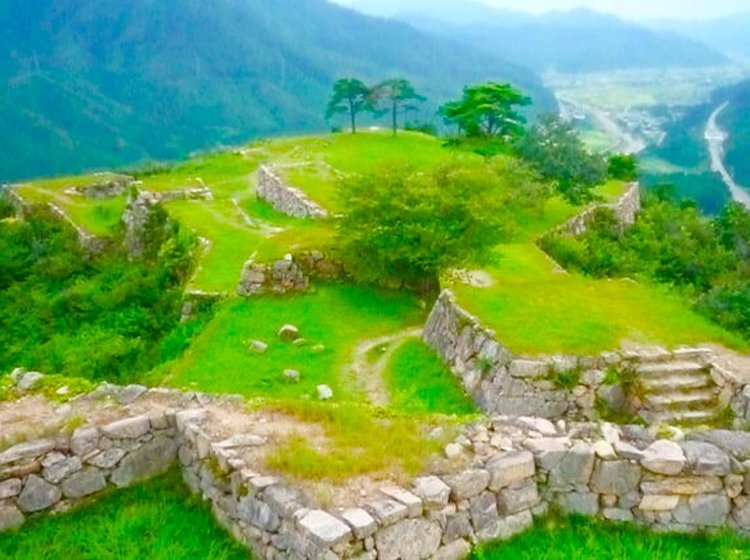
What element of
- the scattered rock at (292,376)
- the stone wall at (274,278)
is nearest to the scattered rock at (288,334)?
the scattered rock at (292,376)

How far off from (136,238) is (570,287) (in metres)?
19.0

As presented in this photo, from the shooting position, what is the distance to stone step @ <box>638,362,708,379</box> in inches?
533

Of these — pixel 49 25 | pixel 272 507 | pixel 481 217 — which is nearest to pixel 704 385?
pixel 481 217

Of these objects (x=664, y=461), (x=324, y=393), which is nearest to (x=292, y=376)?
(x=324, y=393)

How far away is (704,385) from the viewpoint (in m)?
13.5

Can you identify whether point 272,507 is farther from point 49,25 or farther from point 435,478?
point 49,25

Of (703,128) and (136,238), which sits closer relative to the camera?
(136,238)

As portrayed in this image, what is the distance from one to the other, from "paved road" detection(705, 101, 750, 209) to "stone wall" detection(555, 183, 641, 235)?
109 feet

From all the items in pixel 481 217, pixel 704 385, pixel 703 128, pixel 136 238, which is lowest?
pixel 703 128

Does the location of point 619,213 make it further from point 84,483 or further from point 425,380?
point 84,483

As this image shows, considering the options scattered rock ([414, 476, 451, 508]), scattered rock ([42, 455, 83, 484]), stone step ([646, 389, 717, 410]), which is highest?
scattered rock ([414, 476, 451, 508])

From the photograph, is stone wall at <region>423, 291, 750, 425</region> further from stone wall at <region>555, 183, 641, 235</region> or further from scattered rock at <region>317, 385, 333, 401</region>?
stone wall at <region>555, 183, 641, 235</region>

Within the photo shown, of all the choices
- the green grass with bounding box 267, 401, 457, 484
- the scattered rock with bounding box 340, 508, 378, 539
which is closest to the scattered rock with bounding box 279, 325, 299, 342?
the green grass with bounding box 267, 401, 457, 484

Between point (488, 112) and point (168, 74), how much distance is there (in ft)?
363
